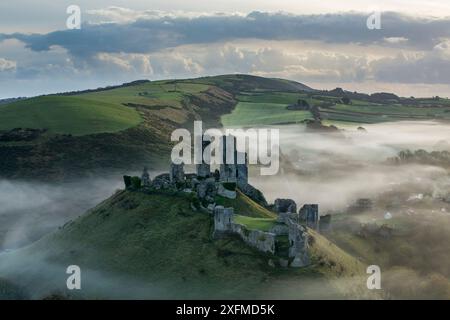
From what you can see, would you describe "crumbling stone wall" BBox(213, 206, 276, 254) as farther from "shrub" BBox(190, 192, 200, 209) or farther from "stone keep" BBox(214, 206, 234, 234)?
"shrub" BBox(190, 192, 200, 209)

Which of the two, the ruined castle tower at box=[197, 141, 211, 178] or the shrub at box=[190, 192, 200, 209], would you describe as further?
the ruined castle tower at box=[197, 141, 211, 178]

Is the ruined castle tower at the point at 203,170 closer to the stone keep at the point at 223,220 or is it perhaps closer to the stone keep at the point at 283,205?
the stone keep at the point at 283,205

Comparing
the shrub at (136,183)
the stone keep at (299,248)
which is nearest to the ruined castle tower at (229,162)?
the shrub at (136,183)

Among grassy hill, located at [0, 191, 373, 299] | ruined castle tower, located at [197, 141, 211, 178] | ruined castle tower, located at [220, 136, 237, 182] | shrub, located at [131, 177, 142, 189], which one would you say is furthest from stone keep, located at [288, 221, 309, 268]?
shrub, located at [131, 177, 142, 189]

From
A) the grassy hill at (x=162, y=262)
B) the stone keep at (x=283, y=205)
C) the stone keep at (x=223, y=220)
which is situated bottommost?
the grassy hill at (x=162, y=262)

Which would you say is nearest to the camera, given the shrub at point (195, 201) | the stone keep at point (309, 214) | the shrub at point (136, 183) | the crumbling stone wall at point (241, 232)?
the crumbling stone wall at point (241, 232)

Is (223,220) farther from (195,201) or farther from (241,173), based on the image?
(241,173)

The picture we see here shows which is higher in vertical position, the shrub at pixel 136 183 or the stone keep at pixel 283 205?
the shrub at pixel 136 183
